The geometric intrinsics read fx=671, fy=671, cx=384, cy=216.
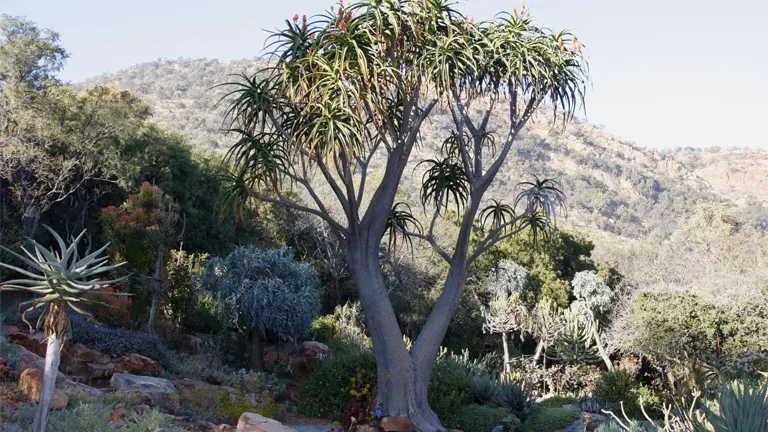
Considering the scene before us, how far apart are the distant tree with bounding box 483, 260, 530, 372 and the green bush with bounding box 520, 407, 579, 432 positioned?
7.00 m

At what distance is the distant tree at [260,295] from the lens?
1202 cm

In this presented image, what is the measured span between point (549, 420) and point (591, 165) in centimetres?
4957

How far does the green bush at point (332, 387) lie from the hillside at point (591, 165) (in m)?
26.0

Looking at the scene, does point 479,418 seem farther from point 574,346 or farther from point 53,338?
point 574,346

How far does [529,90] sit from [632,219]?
42.3 metres

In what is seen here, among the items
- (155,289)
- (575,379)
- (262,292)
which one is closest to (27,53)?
(155,289)

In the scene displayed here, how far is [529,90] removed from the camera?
31.3 ft

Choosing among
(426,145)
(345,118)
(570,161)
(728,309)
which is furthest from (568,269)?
(570,161)

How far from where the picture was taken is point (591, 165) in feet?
186

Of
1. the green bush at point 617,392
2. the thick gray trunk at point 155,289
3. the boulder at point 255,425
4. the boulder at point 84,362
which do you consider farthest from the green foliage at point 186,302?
the green bush at point 617,392

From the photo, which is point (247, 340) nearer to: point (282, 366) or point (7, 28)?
point (282, 366)

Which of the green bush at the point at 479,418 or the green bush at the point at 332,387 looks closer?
the green bush at the point at 479,418

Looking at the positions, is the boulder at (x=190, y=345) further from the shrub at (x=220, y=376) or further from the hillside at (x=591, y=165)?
the hillside at (x=591, y=165)

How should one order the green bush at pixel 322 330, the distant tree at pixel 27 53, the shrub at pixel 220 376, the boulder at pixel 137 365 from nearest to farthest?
the boulder at pixel 137 365
the shrub at pixel 220 376
the green bush at pixel 322 330
the distant tree at pixel 27 53
